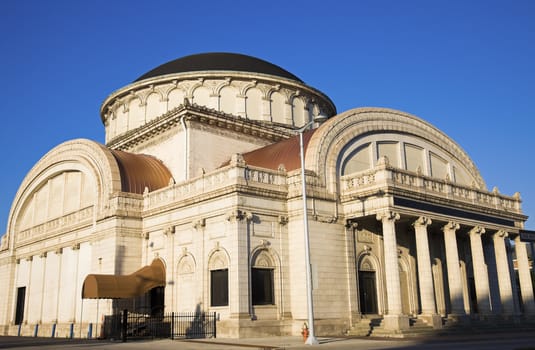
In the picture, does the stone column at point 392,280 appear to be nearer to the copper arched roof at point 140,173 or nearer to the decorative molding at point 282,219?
the decorative molding at point 282,219

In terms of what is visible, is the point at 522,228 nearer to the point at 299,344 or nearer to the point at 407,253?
the point at 407,253

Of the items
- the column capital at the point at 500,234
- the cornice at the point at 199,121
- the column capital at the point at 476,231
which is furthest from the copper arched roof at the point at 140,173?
the column capital at the point at 500,234

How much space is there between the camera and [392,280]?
1166 inches

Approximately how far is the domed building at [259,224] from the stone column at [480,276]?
88 millimetres

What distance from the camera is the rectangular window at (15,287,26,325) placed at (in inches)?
1799

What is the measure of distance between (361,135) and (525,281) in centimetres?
1568

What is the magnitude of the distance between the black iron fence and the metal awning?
4.36ft

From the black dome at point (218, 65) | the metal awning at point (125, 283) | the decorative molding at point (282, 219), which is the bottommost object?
the metal awning at point (125, 283)

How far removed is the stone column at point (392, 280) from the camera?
28469 mm

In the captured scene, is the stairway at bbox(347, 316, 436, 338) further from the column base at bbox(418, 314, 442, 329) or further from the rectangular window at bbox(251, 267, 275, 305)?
the rectangular window at bbox(251, 267, 275, 305)

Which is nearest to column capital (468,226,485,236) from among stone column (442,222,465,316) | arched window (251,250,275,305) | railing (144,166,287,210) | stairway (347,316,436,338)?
stone column (442,222,465,316)

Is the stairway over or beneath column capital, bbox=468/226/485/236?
beneath

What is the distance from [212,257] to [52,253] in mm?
18501

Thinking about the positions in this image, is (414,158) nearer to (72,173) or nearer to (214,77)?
(214,77)
